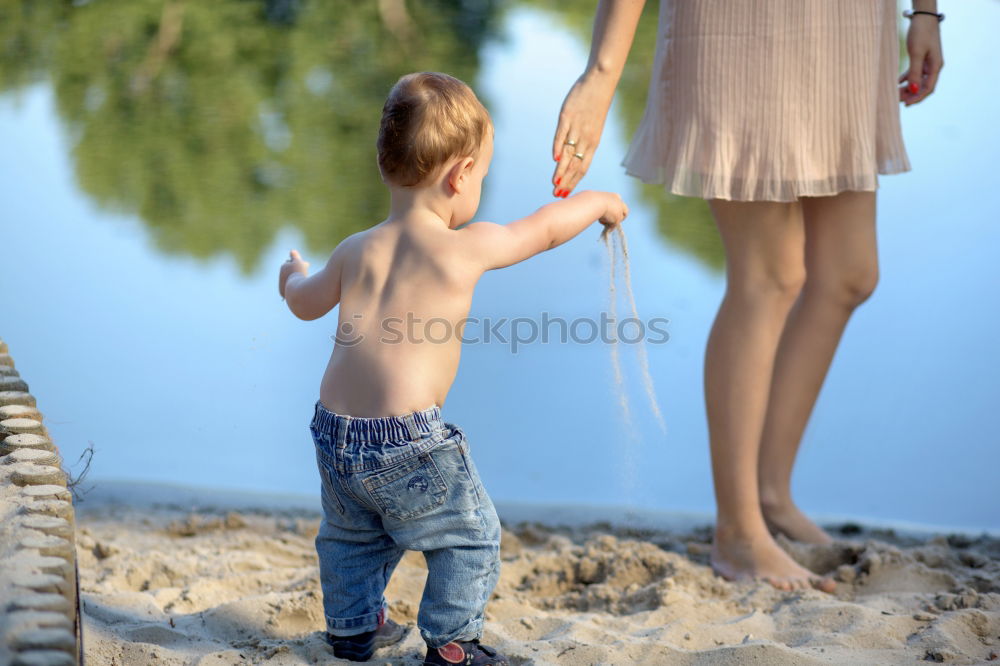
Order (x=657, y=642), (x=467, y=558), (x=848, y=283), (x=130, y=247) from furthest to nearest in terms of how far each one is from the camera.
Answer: (x=130, y=247)
(x=848, y=283)
(x=657, y=642)
(x=467, y=558)

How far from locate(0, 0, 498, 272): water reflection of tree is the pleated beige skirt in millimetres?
3351

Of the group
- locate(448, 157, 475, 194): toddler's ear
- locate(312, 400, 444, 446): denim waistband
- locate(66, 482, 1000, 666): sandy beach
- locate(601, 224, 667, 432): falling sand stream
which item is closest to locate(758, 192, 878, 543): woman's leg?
locate(66, 482, 1000, 666): sandy beach

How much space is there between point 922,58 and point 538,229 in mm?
889

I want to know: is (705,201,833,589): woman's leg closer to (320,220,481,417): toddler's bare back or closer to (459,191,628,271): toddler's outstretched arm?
(459,191,628,271): toddler's outstretched arm

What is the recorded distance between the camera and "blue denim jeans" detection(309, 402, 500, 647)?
4.54 ft

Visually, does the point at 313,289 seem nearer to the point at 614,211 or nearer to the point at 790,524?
the point at 614,211

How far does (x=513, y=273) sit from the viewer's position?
4.53 meters

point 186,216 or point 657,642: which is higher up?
point 186,216

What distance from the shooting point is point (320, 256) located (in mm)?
4684

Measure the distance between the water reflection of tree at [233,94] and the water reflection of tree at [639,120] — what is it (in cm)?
49

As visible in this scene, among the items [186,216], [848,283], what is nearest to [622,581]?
[848,283]

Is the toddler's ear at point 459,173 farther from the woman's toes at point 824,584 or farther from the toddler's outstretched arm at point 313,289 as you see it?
the woman's toes at point 824,584

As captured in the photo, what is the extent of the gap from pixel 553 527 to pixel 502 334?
6.21 ft

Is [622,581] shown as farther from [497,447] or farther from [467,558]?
[497,447]
